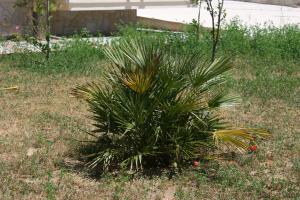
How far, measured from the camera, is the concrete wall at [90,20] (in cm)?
1343

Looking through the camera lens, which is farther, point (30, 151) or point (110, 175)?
point (30, 151)

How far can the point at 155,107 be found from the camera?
5.19m

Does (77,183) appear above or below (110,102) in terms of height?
below

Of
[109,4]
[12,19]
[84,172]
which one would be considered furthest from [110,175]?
[109,4]

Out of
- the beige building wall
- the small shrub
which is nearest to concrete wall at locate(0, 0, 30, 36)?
the beige building wall

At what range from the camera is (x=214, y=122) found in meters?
5.40

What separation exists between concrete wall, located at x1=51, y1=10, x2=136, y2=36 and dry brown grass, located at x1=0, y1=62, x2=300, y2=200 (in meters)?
6.01

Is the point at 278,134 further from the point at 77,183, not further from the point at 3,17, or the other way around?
the point at 3,17

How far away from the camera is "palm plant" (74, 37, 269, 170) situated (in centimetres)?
516

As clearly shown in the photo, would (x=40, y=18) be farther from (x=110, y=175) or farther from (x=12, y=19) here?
(x=110, y=175)

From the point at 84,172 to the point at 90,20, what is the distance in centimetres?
879

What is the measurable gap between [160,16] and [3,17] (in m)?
4.17

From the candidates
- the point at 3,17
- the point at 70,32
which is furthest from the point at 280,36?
the point at 3,17

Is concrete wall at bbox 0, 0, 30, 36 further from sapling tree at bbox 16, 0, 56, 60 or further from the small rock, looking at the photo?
the small rock
